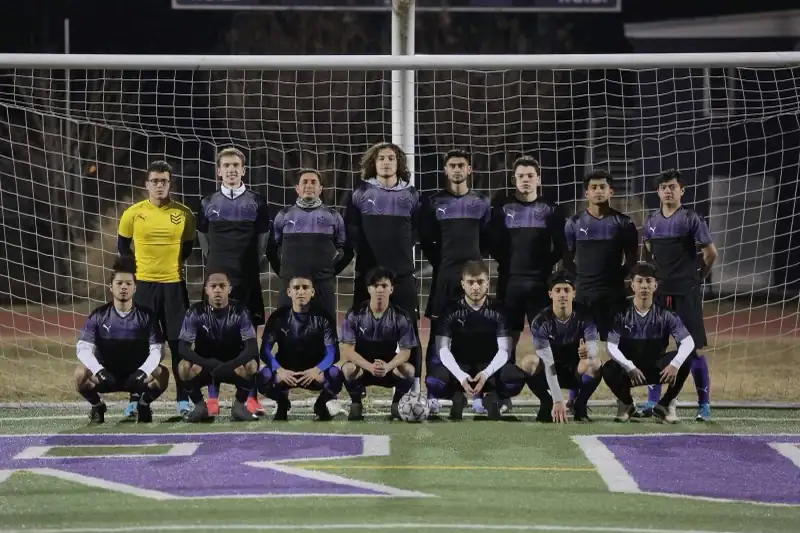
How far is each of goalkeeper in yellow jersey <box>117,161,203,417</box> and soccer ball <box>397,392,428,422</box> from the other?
135cm

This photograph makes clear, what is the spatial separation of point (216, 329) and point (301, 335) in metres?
0.50

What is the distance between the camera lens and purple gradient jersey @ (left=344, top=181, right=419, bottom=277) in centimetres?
845

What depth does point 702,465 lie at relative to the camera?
646 centimetres

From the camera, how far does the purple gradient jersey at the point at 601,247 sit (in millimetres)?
8422

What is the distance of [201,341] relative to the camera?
8.25 meters

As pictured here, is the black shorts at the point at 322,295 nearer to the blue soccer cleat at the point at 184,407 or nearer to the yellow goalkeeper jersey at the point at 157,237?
the yellow goalkeeper jersey at the point at 157,237

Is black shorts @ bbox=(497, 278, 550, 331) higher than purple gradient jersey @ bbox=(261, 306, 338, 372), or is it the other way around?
black shorts @ bbox=(497, 278, 550, 331)

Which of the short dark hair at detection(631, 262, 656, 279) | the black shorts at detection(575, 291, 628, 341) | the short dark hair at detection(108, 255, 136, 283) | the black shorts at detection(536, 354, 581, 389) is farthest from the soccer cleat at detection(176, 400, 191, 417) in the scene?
the short dark hair at detection(631, 262, 656, 279)

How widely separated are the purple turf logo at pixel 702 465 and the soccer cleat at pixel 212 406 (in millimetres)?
2244

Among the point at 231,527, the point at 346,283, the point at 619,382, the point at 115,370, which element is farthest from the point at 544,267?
the point at 346,283

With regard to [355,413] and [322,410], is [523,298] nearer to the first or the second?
[355,413]

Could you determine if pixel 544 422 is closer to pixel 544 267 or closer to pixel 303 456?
pixel 544 267

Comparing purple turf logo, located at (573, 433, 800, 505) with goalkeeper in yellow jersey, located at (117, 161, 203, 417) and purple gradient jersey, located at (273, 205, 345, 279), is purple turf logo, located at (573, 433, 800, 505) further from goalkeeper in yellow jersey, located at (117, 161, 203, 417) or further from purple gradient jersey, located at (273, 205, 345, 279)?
goalkeeper in yellow jersey, located at (117, 161, 203, 417)

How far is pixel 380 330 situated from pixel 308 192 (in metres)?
0.95
